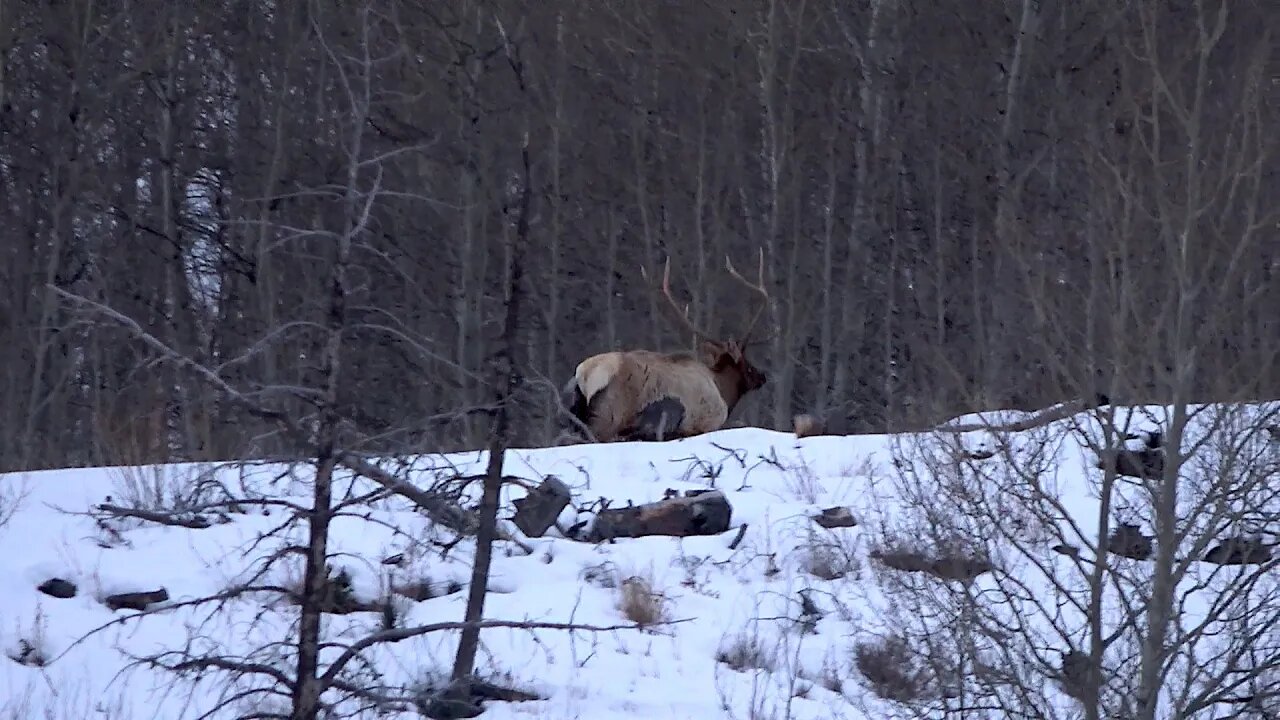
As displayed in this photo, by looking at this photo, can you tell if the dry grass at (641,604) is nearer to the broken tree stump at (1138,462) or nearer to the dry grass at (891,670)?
the dry grass at (891,670)

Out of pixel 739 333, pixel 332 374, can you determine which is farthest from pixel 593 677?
pixel 739 333

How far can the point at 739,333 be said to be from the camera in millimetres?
21672

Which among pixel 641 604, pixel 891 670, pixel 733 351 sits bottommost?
pixel 891 670

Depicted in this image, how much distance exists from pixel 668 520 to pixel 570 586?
978 millimetres

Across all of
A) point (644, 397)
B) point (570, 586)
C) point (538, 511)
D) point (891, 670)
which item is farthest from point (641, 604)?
point (644, 397)

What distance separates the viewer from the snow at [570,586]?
643cm

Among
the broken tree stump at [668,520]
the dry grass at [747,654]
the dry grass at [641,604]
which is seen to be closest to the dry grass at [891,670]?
the dry grass at [747,654]

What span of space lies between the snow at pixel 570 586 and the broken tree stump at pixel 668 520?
0.10 m

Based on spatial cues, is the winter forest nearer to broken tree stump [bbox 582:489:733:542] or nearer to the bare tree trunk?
broken tree stump [bbox 582:489:733:542]

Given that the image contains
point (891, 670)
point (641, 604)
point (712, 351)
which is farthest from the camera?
point (712, 351)

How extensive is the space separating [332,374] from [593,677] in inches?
106

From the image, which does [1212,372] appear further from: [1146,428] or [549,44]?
[549,44]

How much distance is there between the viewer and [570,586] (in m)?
7.79

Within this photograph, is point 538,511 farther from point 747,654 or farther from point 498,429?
point 498,429
